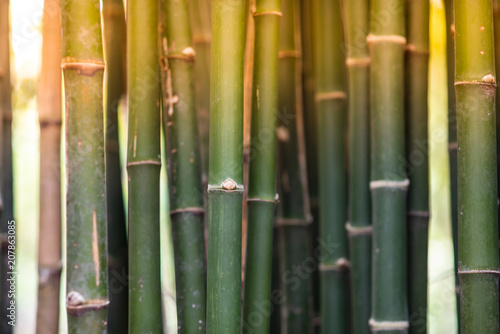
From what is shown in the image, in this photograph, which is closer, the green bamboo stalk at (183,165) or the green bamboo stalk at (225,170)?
the green bamboo stalk at (225,170)

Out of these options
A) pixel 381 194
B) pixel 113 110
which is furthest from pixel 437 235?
pixel 113 110

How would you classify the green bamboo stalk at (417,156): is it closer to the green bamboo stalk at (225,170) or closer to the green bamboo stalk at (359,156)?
the green bamboo stalk at (359,156)

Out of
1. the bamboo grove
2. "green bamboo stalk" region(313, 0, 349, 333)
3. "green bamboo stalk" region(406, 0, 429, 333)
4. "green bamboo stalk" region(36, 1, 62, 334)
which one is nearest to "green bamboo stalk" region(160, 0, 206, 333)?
the bamboo grove

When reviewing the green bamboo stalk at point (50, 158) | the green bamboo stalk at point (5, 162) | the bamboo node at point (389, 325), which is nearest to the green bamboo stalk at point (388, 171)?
the bamboo node at point (389, 325)

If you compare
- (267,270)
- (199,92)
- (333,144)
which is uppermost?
(199,92)

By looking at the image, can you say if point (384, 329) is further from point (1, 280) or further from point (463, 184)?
point (1, 280)

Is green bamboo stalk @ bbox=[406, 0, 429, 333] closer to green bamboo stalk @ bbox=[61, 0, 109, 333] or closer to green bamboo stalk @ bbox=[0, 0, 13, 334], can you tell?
Answer: green bamboo stalk @ bbox=[61, 0, 109, 333]
